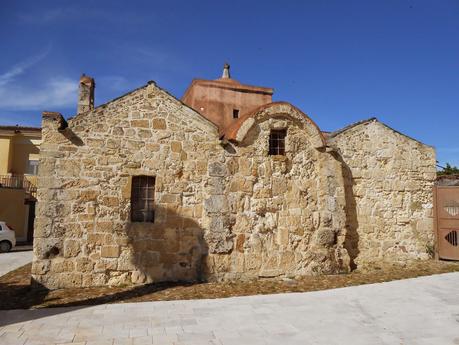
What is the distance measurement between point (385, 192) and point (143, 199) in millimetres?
6683

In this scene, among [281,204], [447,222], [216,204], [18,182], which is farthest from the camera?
[18,182]

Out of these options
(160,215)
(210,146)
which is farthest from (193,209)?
(210,146)

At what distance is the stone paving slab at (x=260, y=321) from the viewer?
4699mm

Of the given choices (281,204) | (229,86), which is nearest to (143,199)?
(281,204)

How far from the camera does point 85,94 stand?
402 inches

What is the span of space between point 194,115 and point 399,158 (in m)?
6.07

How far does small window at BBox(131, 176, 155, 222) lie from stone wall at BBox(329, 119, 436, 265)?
5113mm

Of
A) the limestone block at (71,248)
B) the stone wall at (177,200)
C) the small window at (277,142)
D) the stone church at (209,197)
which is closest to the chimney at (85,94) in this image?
the stone church at (209,197)

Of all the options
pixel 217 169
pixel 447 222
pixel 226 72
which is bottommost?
pixel 447 222

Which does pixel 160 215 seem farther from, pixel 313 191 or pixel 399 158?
pixel 399 158

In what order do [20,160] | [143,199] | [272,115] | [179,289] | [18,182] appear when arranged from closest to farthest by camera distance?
[179,289], [143,199], [272,115], [18,182], [20,160]

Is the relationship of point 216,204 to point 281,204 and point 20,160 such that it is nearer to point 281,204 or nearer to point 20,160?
point 281,204

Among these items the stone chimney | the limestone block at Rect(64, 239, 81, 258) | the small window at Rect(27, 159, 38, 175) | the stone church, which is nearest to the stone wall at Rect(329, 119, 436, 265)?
the stone church

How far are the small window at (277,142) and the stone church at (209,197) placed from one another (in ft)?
0.09
